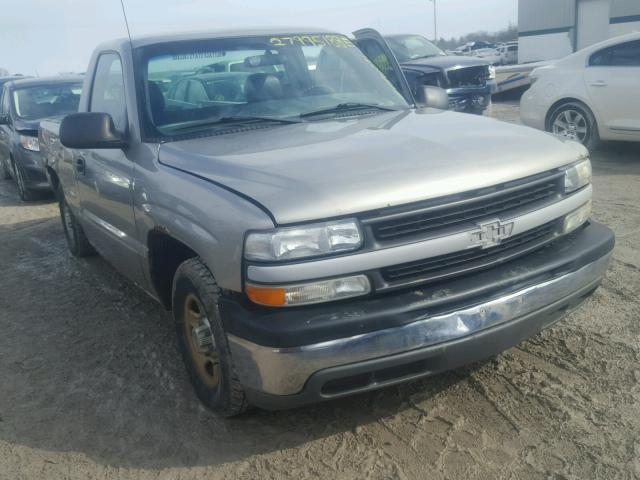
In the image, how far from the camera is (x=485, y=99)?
11531mm

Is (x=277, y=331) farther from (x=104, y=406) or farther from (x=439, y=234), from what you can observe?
(x=104, y=406)

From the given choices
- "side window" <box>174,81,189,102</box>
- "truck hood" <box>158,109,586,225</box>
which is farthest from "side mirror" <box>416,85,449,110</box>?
"side window" <box>174,81,189,102</box>

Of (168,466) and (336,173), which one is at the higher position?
(336,173)

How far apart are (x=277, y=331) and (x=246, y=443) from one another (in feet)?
2.64

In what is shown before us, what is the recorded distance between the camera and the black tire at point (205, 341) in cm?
288

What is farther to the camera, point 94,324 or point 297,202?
point 94,324

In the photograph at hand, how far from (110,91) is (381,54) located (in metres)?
2.42

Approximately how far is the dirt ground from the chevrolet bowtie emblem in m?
0.82

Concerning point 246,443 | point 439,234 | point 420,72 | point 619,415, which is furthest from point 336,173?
point 420,72

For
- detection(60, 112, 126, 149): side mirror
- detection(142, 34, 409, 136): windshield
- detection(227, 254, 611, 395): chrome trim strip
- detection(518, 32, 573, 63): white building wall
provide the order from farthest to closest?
detection(518, 32, 573, 63): white building wall, detection(142, 34, 409, 136): windshield, detection(60, 112, 126, 149): side mirror, detection(227, 254, 611, 395): chrome trim strip

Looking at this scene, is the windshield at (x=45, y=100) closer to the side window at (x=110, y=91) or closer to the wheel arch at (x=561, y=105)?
the side window at (x=110, y=91)

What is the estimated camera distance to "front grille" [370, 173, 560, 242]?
2646 mm

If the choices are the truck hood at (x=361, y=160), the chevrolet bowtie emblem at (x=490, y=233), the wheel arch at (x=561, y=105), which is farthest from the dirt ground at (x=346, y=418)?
the wheel arch at (x=561, y=105)

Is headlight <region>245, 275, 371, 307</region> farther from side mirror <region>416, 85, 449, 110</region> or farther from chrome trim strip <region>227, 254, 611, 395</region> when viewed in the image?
side mirror <region>416, 85, 449, 110</region>
